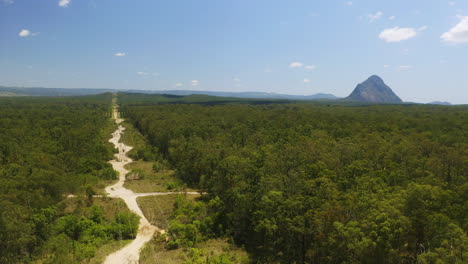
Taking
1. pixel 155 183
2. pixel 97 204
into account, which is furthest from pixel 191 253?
pixel 155 183

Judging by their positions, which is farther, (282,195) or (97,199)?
(97,199)

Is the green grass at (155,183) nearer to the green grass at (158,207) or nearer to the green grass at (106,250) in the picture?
the green grass at (158,207)

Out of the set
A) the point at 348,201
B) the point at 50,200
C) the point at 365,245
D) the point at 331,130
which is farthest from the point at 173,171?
the point at 365,245

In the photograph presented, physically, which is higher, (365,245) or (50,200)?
(365,245)

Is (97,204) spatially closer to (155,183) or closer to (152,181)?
(155,183)

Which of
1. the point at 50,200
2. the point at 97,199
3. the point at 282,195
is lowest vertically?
the point at 97,199

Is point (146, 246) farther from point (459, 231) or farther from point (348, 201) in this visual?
point (459, 231)

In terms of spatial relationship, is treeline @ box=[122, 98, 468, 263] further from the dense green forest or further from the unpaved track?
the dense green forest

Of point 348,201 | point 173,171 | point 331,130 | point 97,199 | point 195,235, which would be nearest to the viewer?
point 348,201

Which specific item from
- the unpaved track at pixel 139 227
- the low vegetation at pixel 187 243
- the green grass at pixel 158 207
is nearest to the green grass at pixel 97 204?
the unpaved track at pixel 139 227
